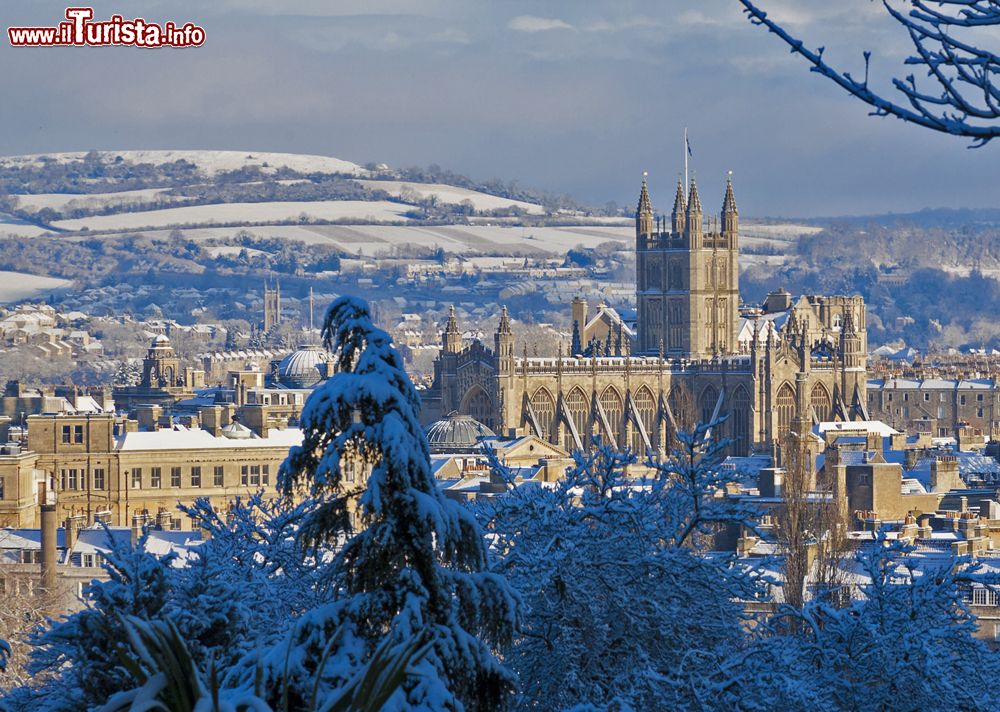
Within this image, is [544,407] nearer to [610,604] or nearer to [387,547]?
[610,604]

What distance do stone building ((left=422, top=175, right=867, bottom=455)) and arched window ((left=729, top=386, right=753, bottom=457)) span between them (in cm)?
6

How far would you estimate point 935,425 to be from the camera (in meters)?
136

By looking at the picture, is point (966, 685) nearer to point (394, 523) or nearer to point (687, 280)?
point (394, 523)

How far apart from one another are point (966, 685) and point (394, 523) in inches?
424

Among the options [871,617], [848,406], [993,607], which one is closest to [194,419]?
[848,406]

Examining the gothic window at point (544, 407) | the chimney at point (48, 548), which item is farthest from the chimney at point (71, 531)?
the gothic window at point (544, 407)

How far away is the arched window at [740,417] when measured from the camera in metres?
113

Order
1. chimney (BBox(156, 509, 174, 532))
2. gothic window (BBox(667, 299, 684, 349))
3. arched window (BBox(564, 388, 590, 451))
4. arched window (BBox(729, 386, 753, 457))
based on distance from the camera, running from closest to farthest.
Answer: chimney (BBox(156, 509, 174, 532)) < arched window (BBox(729, 386, 753, 457)) < arched window (BBox(564, 388, 590, 451)) < gothic window (BBox(667, 299, 684, 349))

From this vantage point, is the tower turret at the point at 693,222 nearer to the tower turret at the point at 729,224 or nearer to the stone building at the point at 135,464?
the tower turret at the point at 729,224

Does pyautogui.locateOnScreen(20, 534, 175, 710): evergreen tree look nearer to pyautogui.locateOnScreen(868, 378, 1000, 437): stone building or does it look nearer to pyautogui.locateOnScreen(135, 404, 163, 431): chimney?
pyautogui.locateOnScreen(135, 404, 163, 431): chimney

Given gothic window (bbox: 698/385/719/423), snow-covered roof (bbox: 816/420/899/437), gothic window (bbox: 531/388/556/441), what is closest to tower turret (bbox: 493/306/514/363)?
gothic window (bbox: 531/388/556/441)

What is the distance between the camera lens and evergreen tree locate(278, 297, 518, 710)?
62.9 feet

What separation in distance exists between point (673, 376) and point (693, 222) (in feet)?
36.5

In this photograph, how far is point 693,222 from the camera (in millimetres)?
124438
